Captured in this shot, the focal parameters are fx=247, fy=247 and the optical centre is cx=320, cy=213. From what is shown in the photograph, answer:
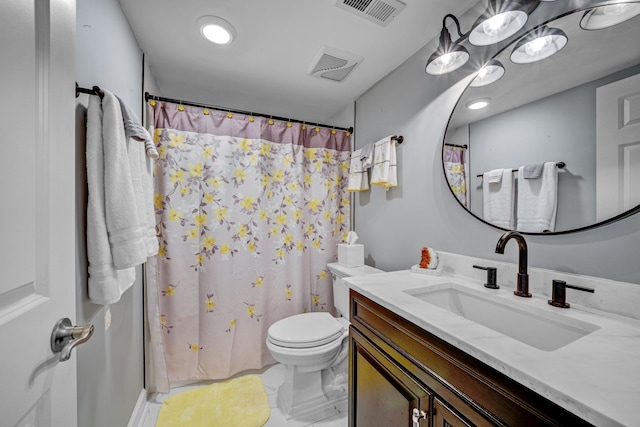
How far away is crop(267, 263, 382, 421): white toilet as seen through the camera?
1.42 meters

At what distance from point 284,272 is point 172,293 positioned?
77 centimetres

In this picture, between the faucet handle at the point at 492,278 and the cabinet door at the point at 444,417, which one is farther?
the faucet handle at the point at 492,278

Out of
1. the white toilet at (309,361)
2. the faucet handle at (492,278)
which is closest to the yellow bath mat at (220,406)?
the white toilet at (309,361)

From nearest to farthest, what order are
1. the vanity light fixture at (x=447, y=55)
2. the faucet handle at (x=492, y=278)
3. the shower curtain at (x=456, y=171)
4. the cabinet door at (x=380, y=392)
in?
the cabinet door at (x=380, y=392)
the faucet handle at (x=492, y=278)
the vanity light fixture at (x=447, y=55)
the shower curtain at (x=456, y=171)

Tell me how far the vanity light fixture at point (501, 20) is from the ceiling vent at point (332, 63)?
2.48ft

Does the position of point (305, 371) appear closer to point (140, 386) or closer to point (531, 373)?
point (140, 386)

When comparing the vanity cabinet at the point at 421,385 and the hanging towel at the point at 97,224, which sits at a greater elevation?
the hanging towel at the point at 97,224

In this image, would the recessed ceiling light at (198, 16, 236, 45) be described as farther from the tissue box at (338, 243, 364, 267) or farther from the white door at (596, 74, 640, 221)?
the white door at (596, 74, 640, 221)

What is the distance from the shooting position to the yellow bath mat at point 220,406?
1412 mm

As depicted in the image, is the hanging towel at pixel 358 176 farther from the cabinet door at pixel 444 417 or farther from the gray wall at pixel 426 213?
the cabinet door at pixel 444 417

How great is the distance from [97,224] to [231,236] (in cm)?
96

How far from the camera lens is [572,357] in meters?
0.53

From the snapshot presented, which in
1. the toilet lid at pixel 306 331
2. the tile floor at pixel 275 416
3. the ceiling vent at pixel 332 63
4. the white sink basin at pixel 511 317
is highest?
the ceiling vent at pixel 332 63

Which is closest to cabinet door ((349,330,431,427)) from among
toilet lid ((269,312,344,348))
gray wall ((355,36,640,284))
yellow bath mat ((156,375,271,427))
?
toilet lid ((269,312,344,348))
